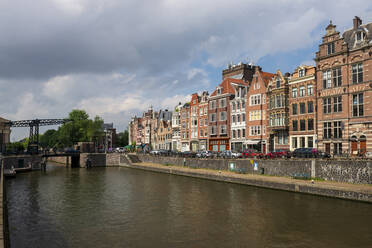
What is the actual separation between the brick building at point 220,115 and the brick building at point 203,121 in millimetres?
2215

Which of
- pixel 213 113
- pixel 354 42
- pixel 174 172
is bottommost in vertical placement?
pixel 174 172

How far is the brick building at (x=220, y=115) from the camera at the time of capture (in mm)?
74938

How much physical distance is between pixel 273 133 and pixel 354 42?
21808mm

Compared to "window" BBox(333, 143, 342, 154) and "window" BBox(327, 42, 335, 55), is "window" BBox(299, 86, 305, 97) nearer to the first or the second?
"window" BBox(327, 42, 335, 55)

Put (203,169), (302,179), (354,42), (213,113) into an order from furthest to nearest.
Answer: (213,113)
(203,169)
(354,42)
(302,179)

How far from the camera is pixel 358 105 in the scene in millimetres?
44750

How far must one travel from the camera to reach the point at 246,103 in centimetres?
6894

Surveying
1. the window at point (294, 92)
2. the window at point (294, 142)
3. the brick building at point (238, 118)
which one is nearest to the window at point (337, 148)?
the window at point (294, 142)

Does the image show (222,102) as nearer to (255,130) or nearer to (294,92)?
(255,130)

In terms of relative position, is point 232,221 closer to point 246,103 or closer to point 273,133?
point 273,133

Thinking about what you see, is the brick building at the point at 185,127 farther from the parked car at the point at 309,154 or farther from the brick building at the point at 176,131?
the parked car at the point at 309,154

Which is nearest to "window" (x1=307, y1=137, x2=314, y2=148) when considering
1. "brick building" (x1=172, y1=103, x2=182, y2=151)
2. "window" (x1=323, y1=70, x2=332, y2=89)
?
"window" (x1=323, y1=70, x2=332, y2=89)

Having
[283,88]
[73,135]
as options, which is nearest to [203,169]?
[283,88]

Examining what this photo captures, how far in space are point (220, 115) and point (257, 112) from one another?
42.8 feet
